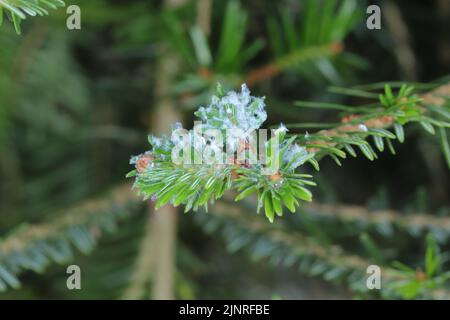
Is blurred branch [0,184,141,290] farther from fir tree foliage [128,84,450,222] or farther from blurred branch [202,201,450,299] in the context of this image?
fir tree foliage [128,84,450,222]

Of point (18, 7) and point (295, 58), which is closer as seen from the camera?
point (18, 7)

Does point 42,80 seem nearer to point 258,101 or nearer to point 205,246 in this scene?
Answer: point 205,246

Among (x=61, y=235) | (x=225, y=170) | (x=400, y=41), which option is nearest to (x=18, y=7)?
(x=225, y=170)

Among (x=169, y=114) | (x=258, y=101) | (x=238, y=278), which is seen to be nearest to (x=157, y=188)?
(x=258, y=101)

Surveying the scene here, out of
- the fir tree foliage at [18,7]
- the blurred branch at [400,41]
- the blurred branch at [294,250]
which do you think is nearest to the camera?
the fir tree foliage at [18,7]

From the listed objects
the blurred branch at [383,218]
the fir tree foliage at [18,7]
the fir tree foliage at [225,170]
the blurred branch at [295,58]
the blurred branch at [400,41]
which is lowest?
the fir tree foliage at [225,170]

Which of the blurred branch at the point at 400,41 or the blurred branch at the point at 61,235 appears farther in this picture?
the blurred branch at the point at 400,41

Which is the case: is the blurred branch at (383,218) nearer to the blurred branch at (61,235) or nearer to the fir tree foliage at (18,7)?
the blurred branch at (61,235)

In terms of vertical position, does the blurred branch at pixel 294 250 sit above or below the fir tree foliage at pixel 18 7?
below

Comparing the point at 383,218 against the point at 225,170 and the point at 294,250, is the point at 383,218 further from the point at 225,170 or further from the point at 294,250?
the point at 225,170

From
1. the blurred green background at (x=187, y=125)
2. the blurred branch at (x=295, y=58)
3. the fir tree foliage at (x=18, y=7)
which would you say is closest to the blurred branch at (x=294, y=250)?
the blurred green background at (x=187, y=125)
